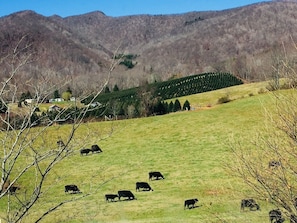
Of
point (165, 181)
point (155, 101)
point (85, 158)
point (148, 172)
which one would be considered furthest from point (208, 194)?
point (155, 101)

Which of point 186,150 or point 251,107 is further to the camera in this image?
point 251,107

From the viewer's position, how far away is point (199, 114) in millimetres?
49156

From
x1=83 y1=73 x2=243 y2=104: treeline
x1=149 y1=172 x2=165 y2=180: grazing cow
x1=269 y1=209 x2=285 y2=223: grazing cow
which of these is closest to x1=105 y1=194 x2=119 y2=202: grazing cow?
x1=149 y1=172 x2=165 y2=180: grazing cow

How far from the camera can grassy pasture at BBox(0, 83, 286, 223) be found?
21766 mm

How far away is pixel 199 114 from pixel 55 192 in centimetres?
2422

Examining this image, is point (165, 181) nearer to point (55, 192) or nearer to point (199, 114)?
point (55, 192)

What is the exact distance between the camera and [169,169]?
108 ft

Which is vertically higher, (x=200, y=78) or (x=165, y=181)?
(x=200, y=78)

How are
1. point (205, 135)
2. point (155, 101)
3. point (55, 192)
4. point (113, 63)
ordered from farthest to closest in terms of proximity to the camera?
point (155, 101)
point (205, 135)
point (55, 192)
point (113, 63)

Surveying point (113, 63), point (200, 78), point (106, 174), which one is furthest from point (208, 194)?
point (200, 78)

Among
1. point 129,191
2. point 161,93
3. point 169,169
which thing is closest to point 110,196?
point 129,191

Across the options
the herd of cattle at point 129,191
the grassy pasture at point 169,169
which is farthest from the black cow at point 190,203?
the grassy pasture at point 169,169

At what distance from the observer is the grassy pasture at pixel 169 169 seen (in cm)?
2177

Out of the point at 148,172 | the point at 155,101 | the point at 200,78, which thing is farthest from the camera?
the point at 200,78
